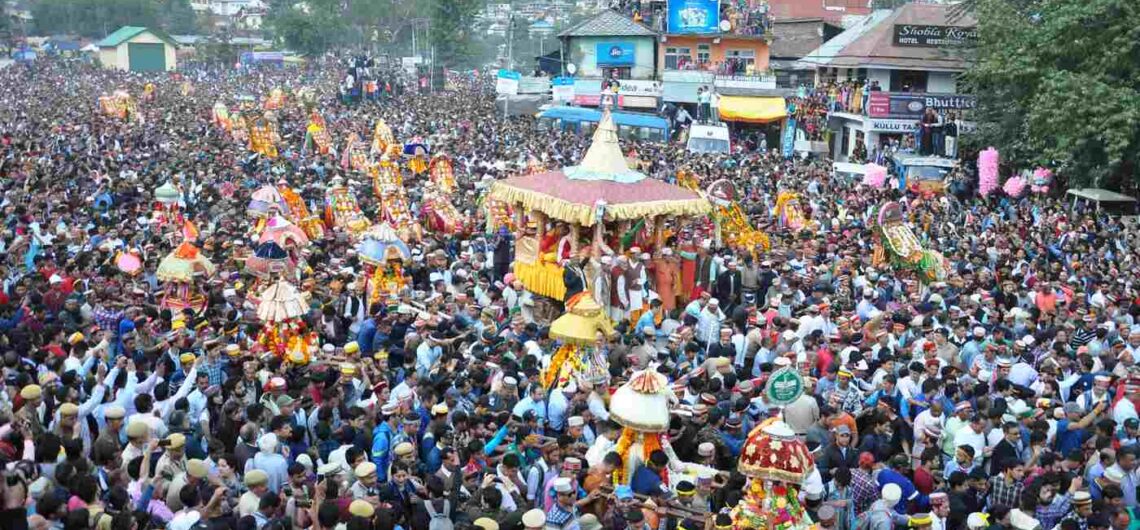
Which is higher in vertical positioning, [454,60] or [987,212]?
[454,60]

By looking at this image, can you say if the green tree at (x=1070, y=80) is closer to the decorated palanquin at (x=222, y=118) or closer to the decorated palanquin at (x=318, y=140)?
the decorated palanquin at (x=318, y=140)

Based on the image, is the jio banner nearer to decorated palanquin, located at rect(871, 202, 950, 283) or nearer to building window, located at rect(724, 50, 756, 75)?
building window, located at rect(724, 50, 756, 75)

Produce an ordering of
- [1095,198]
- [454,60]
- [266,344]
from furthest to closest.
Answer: [454,60]
[1095,198]
[266,344]

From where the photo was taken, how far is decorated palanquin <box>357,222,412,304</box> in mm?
12344

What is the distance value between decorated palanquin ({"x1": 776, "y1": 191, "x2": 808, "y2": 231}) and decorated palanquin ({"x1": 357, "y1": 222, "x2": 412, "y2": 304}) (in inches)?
298

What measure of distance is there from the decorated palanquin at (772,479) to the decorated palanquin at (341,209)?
413 inches

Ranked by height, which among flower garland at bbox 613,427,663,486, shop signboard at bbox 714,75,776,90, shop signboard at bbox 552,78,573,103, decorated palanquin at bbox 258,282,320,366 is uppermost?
shop signboard at bbox 714,75,776,90

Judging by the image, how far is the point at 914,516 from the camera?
6715 millimetres

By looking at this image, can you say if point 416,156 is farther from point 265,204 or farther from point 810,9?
point 810,9

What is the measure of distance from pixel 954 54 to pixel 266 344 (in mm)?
23955

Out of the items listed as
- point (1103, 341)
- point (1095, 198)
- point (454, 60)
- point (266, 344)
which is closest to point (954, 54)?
point (1095, 198)

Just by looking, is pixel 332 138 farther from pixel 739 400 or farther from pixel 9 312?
pixel 739 400

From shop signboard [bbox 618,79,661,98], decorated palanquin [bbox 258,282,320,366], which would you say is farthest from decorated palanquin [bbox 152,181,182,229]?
shop signboard [bbox 618,79,661,98]

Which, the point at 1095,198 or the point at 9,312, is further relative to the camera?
the point at 1095,198
